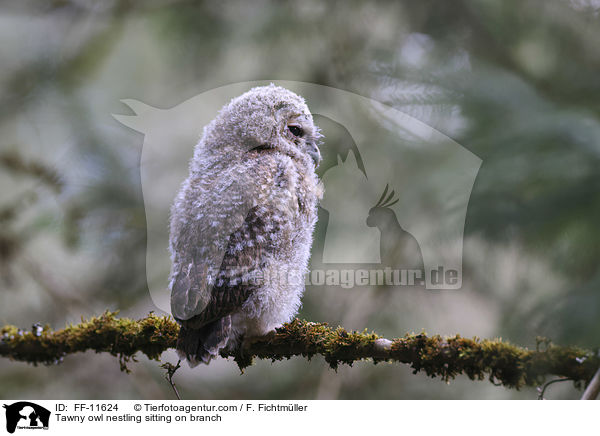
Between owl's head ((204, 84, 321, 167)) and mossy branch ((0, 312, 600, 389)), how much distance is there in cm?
46

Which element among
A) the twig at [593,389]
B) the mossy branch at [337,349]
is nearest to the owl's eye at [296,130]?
the mossy branch at [337,349]

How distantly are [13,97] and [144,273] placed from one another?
84 centimetres

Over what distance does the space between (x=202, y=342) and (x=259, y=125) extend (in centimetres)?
56

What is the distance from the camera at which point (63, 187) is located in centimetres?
174

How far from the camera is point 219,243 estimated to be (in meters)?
1.05

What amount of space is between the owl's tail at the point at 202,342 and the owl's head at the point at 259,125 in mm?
434

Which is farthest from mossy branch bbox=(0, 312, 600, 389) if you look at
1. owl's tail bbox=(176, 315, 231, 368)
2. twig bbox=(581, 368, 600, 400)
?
owl's tail bbox=(176, 315, 231, 368)

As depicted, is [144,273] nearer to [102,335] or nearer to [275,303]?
[102,335]

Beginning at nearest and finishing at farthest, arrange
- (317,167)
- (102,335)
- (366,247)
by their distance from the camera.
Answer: (102,335)
(317,167)
(366,247)

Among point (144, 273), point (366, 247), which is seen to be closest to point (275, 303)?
point (366, 247)

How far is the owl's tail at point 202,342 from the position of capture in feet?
3.20

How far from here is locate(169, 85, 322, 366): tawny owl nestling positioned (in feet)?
3.33
